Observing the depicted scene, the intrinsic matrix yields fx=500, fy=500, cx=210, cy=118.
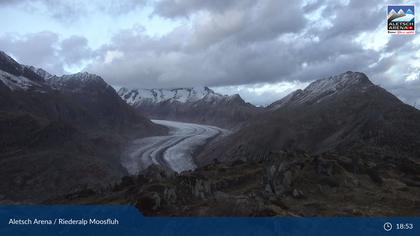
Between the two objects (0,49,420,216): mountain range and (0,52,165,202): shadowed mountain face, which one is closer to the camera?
(0,49,420,216): mountain range

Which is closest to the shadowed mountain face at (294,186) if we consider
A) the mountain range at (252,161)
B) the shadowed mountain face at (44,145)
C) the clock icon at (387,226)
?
the mountain range at (252,161)

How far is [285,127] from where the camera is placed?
14888 cm

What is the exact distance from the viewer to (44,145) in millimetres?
133250

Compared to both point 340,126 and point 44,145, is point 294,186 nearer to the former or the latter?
point 340,126

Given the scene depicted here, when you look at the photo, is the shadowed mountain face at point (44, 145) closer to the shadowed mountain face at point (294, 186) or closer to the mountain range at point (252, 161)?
the mountain range at point (252, 161)

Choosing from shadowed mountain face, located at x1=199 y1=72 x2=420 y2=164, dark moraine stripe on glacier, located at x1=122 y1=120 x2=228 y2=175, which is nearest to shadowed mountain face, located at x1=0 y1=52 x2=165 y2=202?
dark moraine stripe on glacier, located at x1=122 y1=120 x2=228 y2=175

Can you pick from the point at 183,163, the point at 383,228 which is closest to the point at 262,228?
the point at 383,228

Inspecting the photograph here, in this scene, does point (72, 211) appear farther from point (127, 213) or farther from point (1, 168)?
point (1, 168)

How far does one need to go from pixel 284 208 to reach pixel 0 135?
357 feet

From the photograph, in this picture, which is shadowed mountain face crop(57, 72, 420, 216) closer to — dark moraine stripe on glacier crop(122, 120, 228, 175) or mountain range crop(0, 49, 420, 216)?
mountain range crop(0, 49, 420, 216)

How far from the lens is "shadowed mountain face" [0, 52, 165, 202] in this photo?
110062 mm

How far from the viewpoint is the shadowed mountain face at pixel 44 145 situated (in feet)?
361

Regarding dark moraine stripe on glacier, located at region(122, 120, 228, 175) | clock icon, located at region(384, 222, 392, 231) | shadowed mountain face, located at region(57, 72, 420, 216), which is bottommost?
clock icon, located at region(384, 222, 392, 231)

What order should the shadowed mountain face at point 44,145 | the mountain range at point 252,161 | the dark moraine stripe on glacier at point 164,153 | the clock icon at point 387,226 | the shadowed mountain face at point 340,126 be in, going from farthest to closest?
the dark moraine stripe on glacier at point 164,153
the shadowed mountain face at point 44,145
the shadowed mountain face at point 340,126
the mountain range at point 252,161
the clock icon at point 387,226
